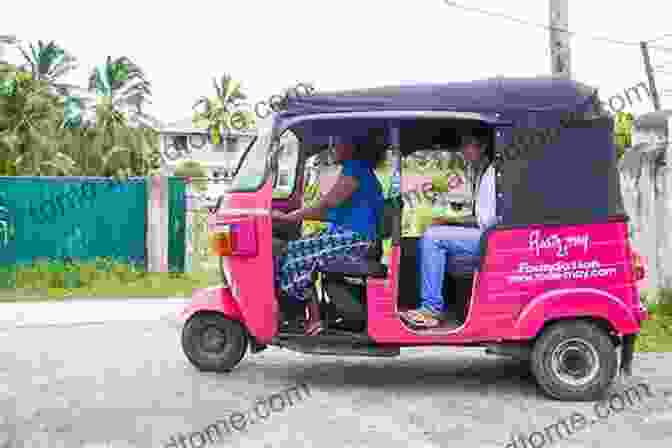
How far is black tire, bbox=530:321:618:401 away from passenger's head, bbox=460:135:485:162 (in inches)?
58.0

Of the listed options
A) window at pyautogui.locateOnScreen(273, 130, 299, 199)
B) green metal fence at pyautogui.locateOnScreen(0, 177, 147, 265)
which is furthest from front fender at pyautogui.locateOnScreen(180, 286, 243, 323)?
green metal fence at pyautogui.locateOnScreen(0, 177, 147, 265)

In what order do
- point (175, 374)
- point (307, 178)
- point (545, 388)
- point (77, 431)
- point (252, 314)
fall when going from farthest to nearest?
point (307, 178) < point (175, 374) < point (252, 314) < point (545, 388) < point (77, 431)

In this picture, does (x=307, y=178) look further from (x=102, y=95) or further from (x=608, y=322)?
(x=102, y=95)

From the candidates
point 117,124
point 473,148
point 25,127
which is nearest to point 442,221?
point 473,148

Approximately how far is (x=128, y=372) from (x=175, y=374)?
467 mm

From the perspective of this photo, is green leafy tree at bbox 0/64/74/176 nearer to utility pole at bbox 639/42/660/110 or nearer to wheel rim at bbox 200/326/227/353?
utility pole at bbox 639/42/660/110

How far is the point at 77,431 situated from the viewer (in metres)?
5.62

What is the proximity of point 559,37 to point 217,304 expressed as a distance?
8.34m

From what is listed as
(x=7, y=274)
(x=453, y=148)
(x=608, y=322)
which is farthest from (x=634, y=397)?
(x=7, y=274)

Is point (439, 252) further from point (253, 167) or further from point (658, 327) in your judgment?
point (658, 327)

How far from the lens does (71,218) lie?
15.5 meters

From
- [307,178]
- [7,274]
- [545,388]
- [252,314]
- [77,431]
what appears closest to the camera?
[77,431]

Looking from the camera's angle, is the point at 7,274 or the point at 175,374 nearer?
the point at 175,374

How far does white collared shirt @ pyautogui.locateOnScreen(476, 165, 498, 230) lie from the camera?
670cm
